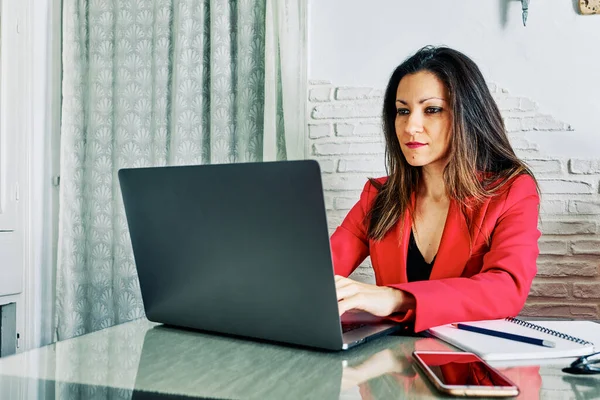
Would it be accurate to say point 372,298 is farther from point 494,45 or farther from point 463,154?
point 494,45

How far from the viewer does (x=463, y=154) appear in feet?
5.41

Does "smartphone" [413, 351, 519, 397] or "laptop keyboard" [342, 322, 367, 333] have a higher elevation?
"smartphone" [413, 351, 519, 397]

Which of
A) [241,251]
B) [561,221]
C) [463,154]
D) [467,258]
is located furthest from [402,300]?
[561,221]

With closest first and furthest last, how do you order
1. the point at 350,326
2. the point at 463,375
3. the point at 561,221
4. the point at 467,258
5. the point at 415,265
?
the point at 463,375 → the point at 350,326 → the point at 467,258 → the point at 415,265 → the point at 561,221

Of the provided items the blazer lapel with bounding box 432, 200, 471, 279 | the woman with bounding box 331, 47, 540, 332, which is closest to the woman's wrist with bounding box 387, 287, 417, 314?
the woman with bounding box 331, 47, 540, 332

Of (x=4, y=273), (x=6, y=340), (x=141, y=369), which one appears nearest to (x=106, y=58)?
(x=4, y=273)

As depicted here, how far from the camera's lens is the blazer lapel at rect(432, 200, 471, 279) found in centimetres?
152

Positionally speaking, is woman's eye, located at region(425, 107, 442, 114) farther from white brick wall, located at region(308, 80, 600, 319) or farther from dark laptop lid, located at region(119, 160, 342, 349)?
dark laptop lid, located at region(119, 160, 342, 349)

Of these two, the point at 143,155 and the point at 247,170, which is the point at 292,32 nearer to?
the point at 143,155

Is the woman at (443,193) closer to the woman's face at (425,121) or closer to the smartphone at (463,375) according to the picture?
the woman's face at (425,121)

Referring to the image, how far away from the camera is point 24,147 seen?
8.33ft

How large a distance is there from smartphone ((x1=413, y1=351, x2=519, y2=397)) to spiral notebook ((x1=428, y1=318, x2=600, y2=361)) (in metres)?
0.08

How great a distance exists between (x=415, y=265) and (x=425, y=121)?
0.40 metres

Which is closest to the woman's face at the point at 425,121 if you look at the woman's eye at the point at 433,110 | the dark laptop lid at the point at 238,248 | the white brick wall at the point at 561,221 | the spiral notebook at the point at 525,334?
the woman's eye at the point at 433,110
